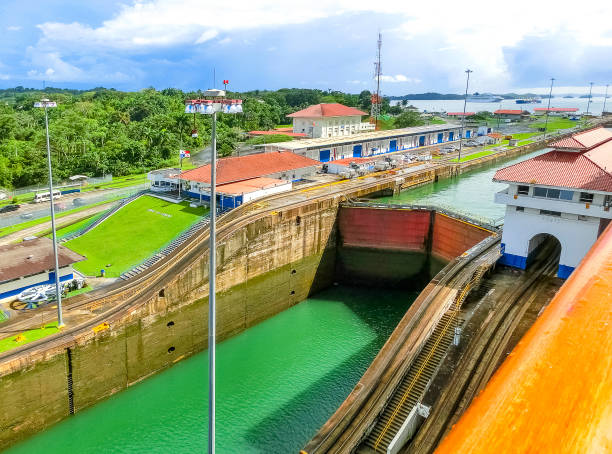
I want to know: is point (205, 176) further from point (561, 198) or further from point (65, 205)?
point (561, 198)

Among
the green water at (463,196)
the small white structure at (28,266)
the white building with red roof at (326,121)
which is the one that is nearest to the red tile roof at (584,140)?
the green water at (463,196)

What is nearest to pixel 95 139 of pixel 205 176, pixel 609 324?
pixel 205 176

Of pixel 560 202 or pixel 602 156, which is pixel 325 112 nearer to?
pixel 602 156

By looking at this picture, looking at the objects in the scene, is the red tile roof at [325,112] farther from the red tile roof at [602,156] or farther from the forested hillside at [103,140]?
the red tile roof at [602,156]

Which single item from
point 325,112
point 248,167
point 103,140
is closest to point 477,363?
point 248,167

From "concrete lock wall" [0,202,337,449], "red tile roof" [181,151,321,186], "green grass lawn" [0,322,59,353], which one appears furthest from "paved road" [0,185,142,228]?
"concrete lock wall" [0,202,337,449]

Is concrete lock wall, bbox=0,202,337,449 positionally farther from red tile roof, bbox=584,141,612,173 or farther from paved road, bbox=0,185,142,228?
paved road, bbox=0,185,142,228
